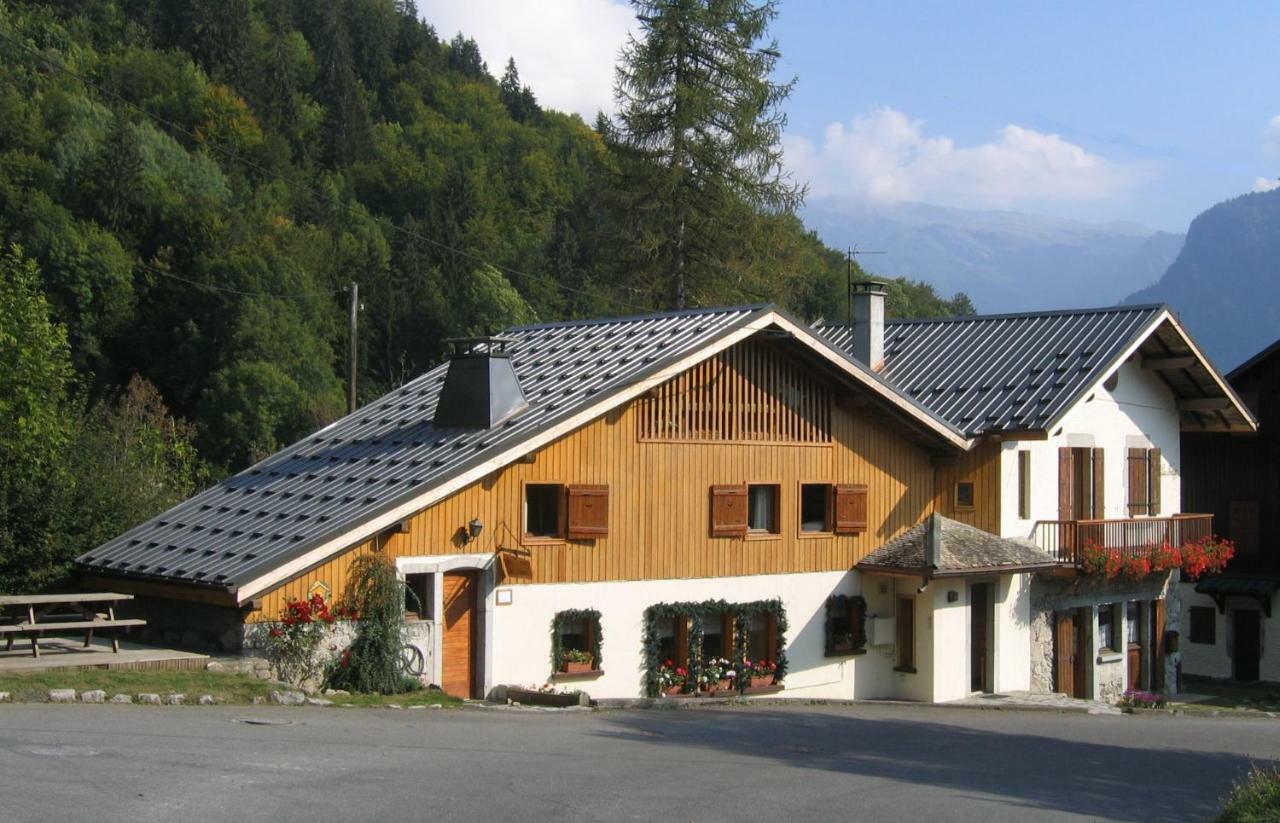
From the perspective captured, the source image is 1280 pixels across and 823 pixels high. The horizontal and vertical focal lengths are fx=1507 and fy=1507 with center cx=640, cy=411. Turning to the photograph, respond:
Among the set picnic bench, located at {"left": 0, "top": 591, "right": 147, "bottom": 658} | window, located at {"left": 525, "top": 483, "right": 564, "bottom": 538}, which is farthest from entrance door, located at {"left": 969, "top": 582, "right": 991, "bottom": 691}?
picnic bench, located at {"left": 0, "top": 591, "right": 147, "bottom": 658}

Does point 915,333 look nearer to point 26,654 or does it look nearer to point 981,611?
point 981,611

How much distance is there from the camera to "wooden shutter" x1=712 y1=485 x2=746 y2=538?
76.2 feet

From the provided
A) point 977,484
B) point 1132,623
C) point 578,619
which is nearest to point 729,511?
point 578,619

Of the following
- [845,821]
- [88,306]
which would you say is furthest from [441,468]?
[88,306]

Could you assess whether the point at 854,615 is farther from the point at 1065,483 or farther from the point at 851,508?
the point at 1065,483

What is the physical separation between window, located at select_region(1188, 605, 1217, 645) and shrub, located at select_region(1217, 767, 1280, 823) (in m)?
26.6

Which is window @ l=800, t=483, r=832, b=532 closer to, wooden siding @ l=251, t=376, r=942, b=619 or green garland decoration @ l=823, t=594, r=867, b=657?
wooden siding @ l=251, t=376, r=942, b=619

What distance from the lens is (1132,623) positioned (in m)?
31.5

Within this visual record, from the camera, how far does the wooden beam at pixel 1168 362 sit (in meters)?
30.8

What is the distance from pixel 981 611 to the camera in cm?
2722

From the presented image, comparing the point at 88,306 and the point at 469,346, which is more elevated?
the point at 88,306

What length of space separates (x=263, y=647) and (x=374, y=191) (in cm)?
7892

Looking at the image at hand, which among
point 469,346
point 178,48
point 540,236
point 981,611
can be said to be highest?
point 178,48

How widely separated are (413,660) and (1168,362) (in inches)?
729
